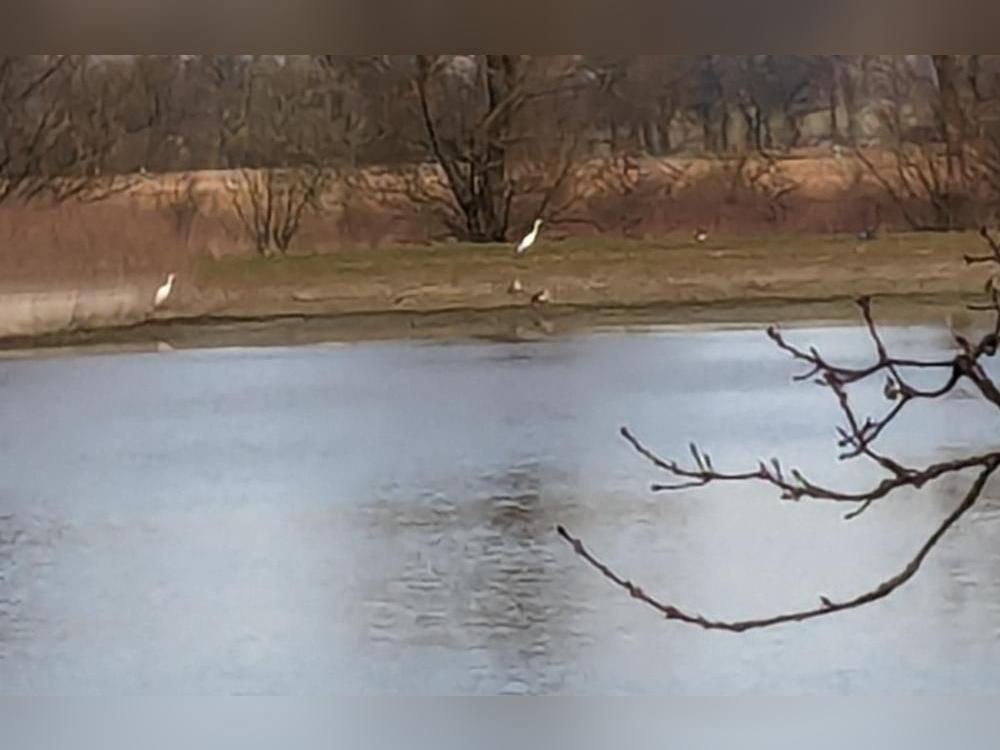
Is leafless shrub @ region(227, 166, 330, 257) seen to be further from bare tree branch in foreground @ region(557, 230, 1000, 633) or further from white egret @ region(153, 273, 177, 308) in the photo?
bare tree branch in foreground @ region(557, 230, 1000, 633)

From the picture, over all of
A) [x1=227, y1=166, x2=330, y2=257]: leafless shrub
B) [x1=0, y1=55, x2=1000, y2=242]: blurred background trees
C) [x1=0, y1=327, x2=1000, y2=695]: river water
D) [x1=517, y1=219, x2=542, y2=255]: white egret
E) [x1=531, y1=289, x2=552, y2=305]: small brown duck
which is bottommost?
[x1=0, y1=327, x2=1000, y2=695]: river water

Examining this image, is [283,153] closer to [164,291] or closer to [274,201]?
[274,201]

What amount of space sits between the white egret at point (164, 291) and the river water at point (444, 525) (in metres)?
0.06

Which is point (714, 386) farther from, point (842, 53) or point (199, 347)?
point (199, 347)

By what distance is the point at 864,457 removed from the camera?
1576 millimetres

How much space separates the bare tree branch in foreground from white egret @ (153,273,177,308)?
1.56 feet

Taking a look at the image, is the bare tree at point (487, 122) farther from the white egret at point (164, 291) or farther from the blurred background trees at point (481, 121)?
the white egret at point (164, 291)

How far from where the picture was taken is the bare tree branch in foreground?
5.11ft

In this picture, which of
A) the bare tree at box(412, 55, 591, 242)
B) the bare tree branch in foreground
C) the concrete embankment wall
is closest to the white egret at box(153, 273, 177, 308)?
the concrete embankment wall

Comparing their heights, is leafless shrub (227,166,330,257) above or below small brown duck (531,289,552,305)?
above

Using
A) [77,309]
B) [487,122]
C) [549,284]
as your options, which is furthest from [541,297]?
[77,309]

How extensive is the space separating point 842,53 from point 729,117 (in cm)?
14

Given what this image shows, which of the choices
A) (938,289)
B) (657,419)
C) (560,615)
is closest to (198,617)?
(560,615)

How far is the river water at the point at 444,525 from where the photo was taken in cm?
156
